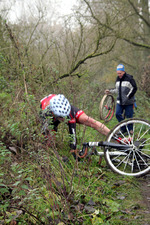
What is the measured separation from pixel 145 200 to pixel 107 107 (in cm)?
489

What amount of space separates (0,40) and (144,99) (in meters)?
6.96

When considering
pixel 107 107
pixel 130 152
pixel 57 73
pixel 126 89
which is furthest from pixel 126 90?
pixel 130 152

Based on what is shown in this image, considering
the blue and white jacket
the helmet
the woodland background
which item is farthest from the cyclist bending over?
the blue and white jacket

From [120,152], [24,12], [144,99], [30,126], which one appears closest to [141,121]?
[120,152]

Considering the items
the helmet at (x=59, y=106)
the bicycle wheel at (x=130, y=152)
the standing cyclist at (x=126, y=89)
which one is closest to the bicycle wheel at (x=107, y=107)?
the standing cyclist at (x=126, y=89)

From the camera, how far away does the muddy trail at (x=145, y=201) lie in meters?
2.80

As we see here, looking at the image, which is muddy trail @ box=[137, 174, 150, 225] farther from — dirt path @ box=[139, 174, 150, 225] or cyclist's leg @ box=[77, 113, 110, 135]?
cyclist's leg @ box=[77, 113, 110, 135]

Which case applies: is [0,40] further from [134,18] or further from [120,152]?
[134,18]

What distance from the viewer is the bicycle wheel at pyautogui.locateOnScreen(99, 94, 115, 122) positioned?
7825 millimetres

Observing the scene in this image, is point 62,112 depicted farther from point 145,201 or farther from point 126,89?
point 126,89

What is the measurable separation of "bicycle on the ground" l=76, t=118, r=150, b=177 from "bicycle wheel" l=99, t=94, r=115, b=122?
11.8ft

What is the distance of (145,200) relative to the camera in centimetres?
330

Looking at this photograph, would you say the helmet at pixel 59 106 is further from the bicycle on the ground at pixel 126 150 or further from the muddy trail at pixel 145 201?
the muddy trail at pixel 145 201

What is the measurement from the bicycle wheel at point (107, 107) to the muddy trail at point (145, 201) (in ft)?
13.0
